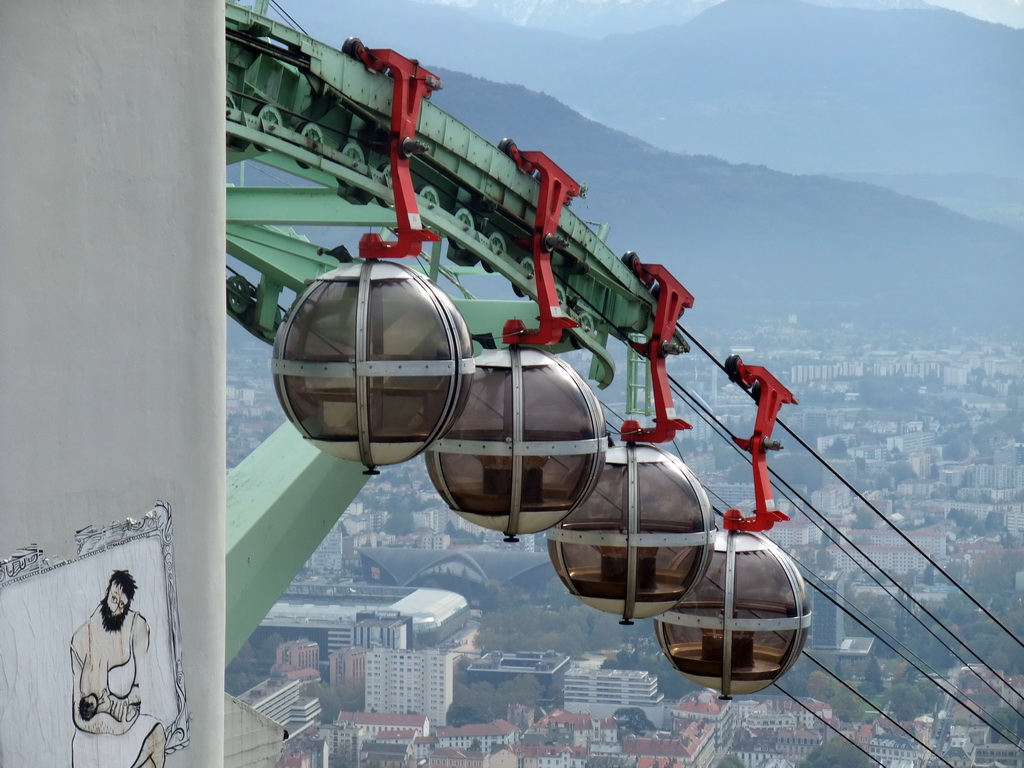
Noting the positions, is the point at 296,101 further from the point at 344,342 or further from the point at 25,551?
the point at 25,551

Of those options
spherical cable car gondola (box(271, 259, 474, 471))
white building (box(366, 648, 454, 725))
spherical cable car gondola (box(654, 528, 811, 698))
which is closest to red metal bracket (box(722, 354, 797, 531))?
spherical cable car gondola (box(654, 528, 811, 698))

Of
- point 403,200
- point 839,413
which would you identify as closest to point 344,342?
point 403,200

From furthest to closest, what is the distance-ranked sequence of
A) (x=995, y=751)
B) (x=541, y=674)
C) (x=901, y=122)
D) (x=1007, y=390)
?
(x=901, y=122) < (x=1007, y=390) < (x=541, y=674) < (x=995, y=751)

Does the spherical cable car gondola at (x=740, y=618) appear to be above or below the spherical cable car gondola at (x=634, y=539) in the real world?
below

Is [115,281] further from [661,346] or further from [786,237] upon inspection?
[786,237]

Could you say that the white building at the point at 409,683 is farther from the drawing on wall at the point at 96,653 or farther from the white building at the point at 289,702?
the drawing on wall at the point at 96,653

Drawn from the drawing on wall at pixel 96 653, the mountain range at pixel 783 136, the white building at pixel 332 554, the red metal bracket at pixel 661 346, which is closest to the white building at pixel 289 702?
the white building at pixel 332 554
